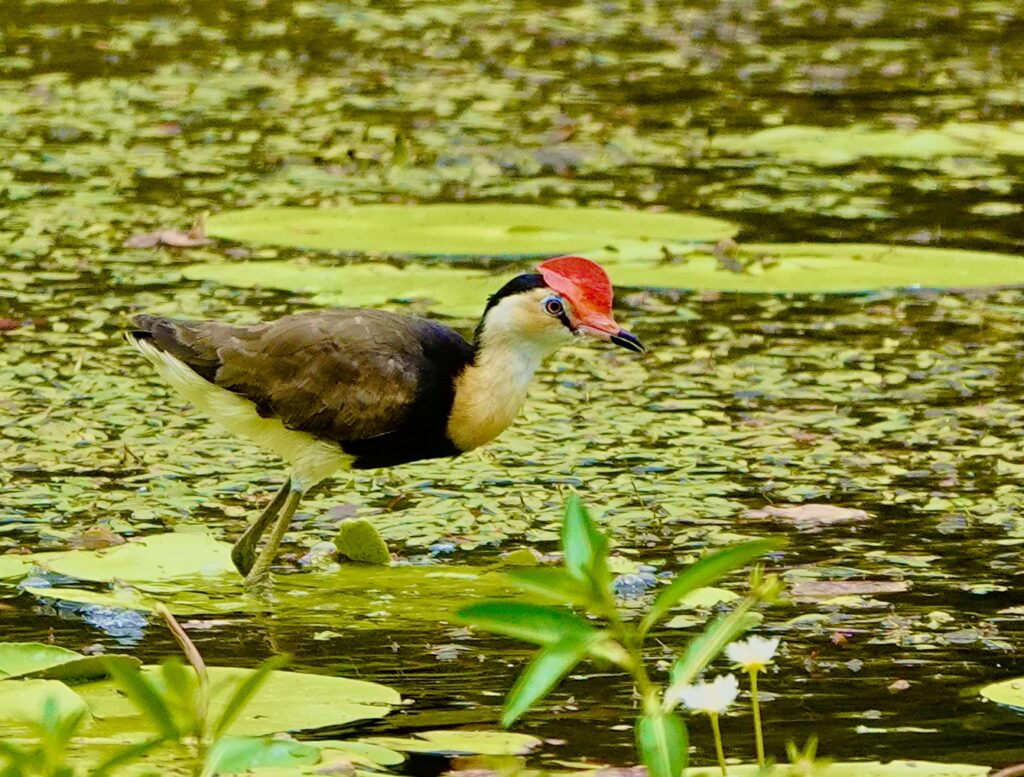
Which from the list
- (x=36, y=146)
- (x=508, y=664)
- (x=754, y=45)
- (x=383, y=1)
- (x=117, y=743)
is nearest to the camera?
(x=117, y=743)

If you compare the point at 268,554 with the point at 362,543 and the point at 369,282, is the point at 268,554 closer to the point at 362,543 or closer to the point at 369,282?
the point at 362,543

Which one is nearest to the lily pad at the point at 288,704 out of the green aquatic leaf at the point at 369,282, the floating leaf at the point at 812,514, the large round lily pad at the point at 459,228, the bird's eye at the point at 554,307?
the bird's eye at the point at 554,307

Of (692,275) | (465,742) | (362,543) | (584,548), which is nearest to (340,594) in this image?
(362,543)

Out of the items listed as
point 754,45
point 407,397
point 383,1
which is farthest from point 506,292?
point 383,1

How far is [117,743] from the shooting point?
375 cm

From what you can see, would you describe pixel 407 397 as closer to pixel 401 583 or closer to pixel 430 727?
pixel 401 583

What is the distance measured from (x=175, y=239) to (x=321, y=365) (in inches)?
115

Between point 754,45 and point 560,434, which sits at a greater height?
point 754,45

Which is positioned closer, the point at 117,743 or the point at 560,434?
the point at 117,743

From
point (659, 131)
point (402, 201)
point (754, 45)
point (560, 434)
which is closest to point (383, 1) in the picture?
point (754, 45)

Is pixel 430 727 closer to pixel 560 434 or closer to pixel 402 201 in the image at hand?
pixel 560 434

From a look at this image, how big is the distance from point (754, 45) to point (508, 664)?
7.79m

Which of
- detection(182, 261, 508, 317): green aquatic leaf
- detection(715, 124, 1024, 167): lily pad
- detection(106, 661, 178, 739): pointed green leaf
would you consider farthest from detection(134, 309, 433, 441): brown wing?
detection(715, 124, 1024, 167): lily pad

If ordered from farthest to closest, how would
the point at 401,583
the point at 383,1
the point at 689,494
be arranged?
the point at 383,1 < the point at 689,494 < the point at 401,583
